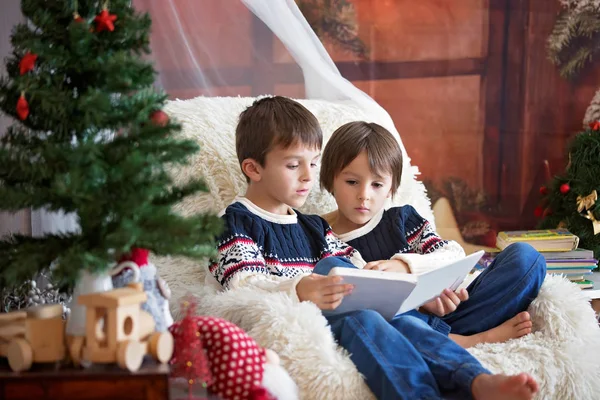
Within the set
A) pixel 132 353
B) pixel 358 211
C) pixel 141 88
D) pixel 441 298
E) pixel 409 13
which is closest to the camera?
pixel 132 353

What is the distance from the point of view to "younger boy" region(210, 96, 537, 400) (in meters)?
1.46

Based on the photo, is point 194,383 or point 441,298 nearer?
point 194,383

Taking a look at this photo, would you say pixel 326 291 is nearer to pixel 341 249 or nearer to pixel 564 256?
pixel 341 249

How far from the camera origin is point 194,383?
49.7 inches

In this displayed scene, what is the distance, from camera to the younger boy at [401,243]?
1.79m

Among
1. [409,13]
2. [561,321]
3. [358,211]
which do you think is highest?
[409,13]

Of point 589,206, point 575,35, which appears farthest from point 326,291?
point 575,35

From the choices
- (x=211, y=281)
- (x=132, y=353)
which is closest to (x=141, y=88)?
(x=132, y=353)

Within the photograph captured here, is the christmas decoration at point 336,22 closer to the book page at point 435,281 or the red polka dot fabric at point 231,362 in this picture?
the book page at point 435,281

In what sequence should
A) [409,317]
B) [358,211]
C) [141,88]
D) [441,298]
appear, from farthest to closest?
[358,211]
[441,298]
[409,317]
[141,88]

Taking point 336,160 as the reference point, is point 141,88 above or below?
above

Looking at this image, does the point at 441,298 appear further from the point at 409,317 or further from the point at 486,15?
the point at 486,15

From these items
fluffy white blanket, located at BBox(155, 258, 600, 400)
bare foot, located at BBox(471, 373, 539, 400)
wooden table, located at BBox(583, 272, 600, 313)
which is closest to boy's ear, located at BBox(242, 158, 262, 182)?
fluffy white blanket, located at BBox(155, 258, 600, 400)

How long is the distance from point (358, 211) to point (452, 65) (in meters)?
1.41
